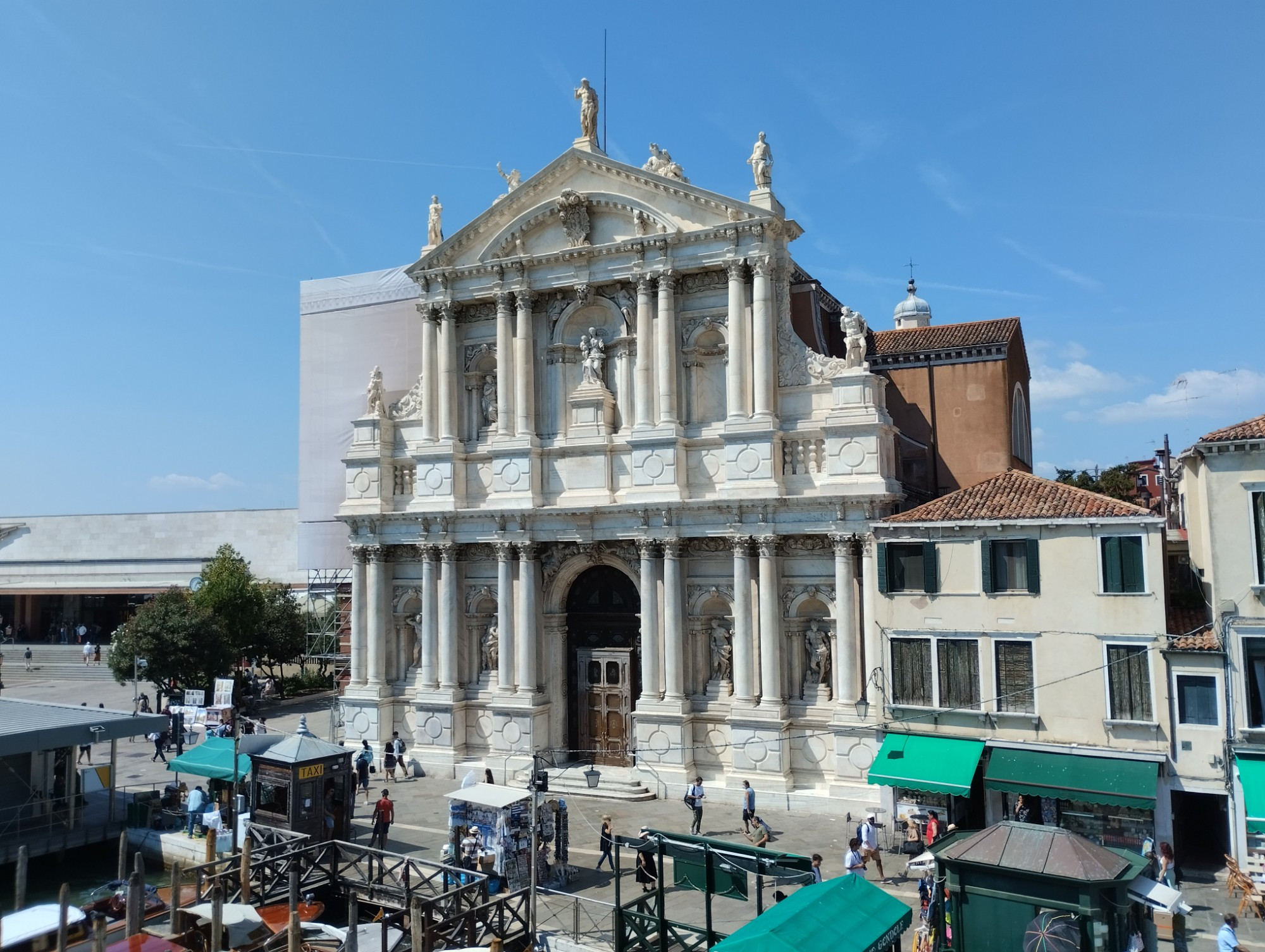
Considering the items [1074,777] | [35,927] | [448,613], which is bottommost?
[35,927]

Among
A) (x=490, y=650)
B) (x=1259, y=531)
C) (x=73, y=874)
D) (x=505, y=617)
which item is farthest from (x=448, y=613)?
(x=1259, y=531)

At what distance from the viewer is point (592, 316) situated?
105 ft

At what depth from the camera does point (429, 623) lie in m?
32.4

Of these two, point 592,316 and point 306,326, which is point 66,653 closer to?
point 306,326

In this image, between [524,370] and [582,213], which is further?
[524,370]

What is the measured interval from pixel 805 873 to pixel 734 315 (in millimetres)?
17116

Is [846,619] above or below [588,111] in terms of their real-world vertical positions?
below

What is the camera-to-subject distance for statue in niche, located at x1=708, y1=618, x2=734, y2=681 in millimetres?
29188

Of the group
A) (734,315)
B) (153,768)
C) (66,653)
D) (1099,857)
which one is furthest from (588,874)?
(66,653)

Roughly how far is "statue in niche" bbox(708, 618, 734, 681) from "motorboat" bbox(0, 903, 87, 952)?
1680 centimetres

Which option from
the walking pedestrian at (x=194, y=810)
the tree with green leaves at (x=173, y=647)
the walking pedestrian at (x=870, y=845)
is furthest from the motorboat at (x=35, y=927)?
the tree with green leaves at (x=173, y=647)

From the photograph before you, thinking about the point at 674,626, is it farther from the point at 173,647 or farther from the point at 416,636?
the point at 173,647

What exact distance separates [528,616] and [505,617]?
826 millimetres

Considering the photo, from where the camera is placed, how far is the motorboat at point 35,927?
51.3 feet
